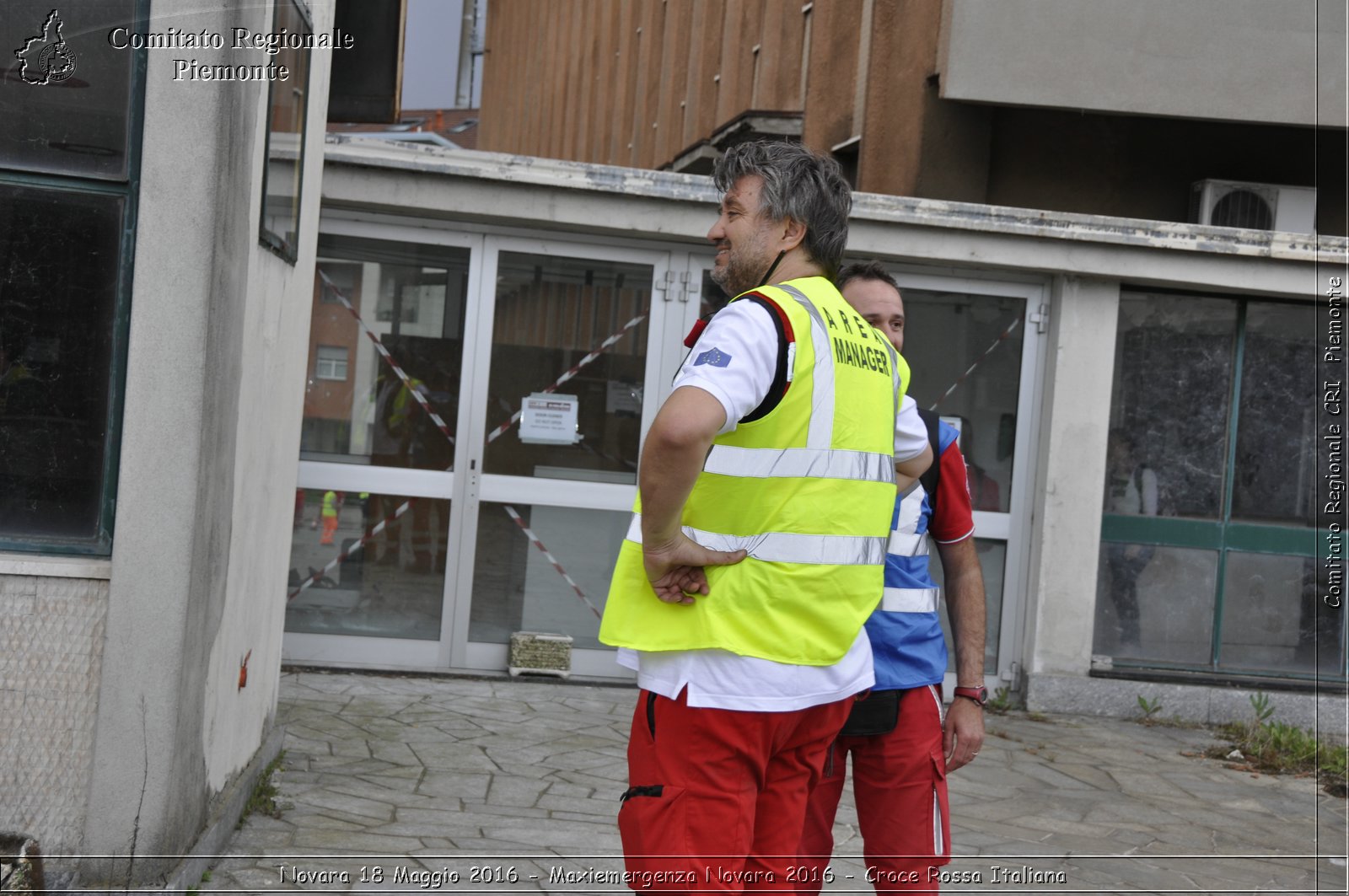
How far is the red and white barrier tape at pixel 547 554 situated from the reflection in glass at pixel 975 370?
253 centimetres

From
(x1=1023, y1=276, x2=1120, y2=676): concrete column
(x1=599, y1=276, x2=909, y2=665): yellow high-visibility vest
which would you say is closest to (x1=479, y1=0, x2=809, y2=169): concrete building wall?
(x1=1023, y1=276, x2=1120, y2=676): concrete column

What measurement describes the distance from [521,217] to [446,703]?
2.94m

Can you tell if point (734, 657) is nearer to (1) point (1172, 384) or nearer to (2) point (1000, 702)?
(2) point (1000, 702)

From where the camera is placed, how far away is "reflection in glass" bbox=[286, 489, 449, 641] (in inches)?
342

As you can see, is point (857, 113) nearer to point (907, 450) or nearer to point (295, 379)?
point (295, 379)

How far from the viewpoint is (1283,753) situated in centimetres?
839

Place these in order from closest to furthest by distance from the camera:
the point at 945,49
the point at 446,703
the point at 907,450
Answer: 1. the point at 907,450
2. the point at 446,703
3. the point at 945,49

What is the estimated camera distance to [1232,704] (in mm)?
9164

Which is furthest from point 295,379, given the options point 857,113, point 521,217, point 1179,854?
point 857,113

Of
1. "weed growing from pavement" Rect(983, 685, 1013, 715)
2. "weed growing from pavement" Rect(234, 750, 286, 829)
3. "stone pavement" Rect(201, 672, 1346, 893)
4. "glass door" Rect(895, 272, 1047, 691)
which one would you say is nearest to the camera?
"stone pavement" Rect(201, 672, 1346, 893)

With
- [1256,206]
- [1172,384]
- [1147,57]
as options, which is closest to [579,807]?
[1172,384]

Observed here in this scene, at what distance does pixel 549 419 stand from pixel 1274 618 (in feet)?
Result: 16.5

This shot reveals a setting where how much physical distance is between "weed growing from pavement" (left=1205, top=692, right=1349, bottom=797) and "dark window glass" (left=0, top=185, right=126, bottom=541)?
6.60 m

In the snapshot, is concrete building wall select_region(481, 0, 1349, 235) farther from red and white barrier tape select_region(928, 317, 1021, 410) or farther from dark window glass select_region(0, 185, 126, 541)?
dark window glass select_region(0, 185, 126, 541)
